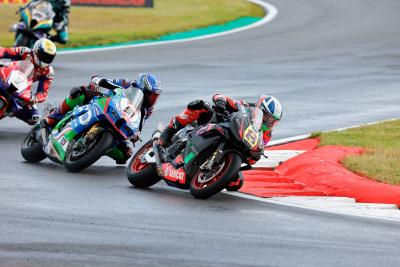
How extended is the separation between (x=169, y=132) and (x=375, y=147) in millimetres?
3595

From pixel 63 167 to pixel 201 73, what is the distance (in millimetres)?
11451

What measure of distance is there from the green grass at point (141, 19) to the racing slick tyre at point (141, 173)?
15.9m

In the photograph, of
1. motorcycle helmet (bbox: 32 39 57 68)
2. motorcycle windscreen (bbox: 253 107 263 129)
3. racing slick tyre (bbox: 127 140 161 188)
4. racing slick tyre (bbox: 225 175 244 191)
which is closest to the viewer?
motorcycle windscreen (bbox: 253 107 263 129)

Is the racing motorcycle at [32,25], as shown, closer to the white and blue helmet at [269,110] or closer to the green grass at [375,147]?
the green grass at [375,147]

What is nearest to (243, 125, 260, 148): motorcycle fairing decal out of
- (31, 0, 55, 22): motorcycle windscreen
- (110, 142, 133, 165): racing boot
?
(110, 142, 133, 165): racing boot

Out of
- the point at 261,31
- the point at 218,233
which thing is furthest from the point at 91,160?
the point at 261,31

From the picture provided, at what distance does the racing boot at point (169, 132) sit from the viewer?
12555mm

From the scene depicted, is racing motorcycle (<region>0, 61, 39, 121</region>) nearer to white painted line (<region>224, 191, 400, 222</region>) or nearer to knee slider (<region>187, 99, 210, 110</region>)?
knee slider (<region>187, 99, 210, 110</region>)

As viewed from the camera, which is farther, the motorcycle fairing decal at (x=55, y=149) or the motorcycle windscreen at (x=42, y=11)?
the motorcycle windscreen at (x=42, y=11)

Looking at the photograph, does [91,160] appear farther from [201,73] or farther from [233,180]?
[201,73]

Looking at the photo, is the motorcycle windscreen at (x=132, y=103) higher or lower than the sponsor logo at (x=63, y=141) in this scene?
higher

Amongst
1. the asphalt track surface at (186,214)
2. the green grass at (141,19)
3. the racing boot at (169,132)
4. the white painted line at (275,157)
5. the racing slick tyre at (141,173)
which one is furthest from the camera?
the green grass at (141,19)

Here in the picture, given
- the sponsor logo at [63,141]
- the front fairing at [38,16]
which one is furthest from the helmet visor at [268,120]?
the front fairing at [38,16]

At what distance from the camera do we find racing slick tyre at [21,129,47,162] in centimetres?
1384
